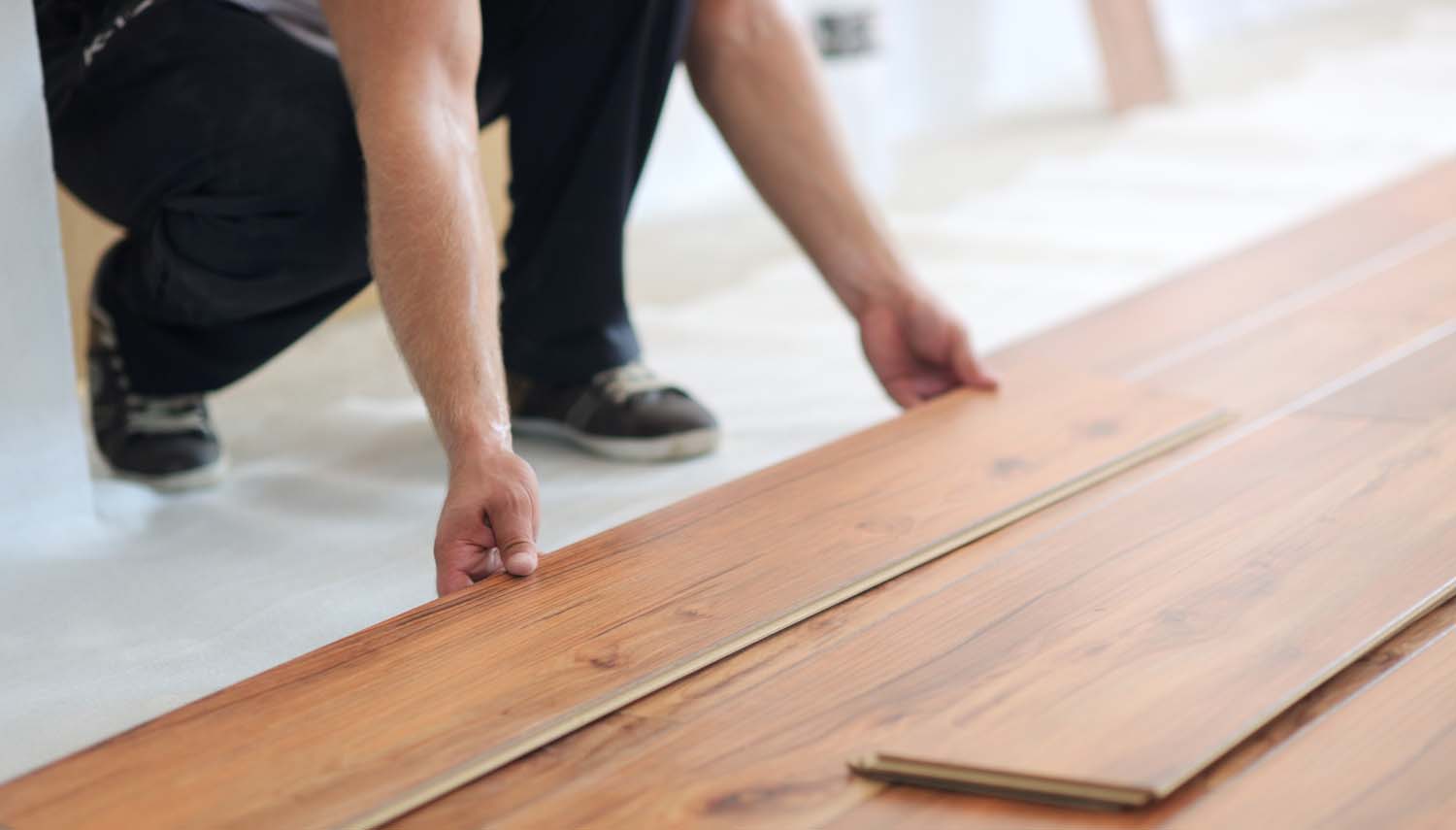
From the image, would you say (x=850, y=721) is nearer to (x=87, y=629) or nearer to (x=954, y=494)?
(x=954, y=494)

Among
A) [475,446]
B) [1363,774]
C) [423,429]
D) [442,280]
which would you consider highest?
[442,280]

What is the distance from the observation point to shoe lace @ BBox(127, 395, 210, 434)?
1.88m

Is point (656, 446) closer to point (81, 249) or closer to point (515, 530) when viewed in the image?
point (515, 530)

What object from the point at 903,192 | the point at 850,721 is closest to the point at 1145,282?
the point at 903,192

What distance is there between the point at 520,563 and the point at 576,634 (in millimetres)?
101

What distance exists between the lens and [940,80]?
4.21 metres

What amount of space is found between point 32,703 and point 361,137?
553mm

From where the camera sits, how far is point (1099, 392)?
1.75 metres

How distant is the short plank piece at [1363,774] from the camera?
3.02 ft

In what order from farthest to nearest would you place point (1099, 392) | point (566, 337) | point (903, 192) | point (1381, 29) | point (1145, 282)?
1. point (1381, 29)
2. point (903, 192)
3. point (1145, 282)
4. point (566, 337)
5. point (1099, 392)

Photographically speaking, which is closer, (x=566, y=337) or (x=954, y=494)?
(x=954, y=494)

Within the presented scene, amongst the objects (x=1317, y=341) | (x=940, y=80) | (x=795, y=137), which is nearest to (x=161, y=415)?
(x=795, y=137)

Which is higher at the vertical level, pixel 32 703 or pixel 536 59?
pixel 536 59

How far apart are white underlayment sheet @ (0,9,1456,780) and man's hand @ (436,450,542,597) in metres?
0.27
